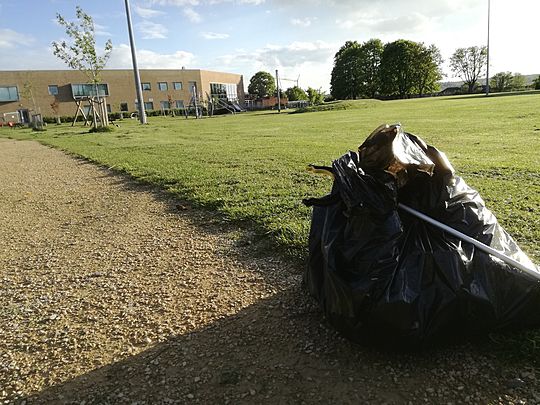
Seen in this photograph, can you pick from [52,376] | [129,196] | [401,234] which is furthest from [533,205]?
[129,196]

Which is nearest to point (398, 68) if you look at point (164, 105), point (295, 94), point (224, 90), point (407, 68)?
point (407, 68)

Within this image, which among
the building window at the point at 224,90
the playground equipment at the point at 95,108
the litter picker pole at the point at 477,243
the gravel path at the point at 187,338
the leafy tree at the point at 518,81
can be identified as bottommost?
the gravel path at the point at 187,338

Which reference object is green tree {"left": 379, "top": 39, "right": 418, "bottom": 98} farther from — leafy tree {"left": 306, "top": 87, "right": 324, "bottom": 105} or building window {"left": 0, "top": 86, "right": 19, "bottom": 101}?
building window {"left": 0, "top": 86, "right": 19, "bottom": 101}

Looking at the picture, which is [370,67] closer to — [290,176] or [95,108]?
[95,108]

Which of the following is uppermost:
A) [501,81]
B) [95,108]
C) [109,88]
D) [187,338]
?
[109,88]

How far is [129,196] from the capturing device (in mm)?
5980

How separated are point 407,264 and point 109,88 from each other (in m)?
69.5

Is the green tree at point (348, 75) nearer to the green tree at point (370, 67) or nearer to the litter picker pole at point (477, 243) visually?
Result: the green tree at point (370, 67)

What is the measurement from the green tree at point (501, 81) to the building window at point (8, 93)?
70.8 metres

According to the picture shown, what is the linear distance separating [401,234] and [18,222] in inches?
192

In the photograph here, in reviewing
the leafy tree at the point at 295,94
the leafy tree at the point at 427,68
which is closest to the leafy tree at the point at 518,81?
the leafy tree at the point at 427,68

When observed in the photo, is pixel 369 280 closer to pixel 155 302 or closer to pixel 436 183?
pixel 436 183

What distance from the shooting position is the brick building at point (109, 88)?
56188 millimetres

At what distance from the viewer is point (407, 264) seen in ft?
6.49
